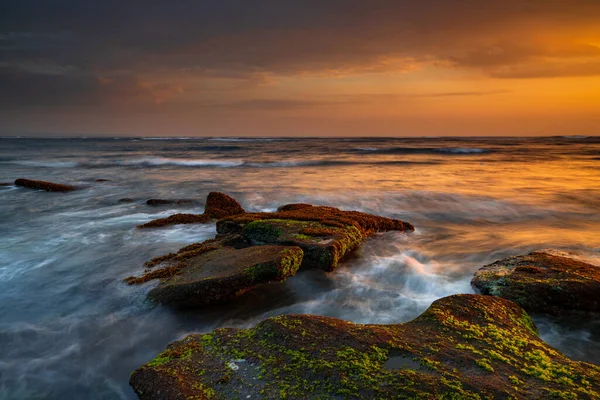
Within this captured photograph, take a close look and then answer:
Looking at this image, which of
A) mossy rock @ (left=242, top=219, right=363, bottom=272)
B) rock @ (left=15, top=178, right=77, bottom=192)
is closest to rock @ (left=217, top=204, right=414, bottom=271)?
mossy rock @ (left=242, top=219, right=363, bottom=272)

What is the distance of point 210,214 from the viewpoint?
416 inches

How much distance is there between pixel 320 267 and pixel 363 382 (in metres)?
3.65

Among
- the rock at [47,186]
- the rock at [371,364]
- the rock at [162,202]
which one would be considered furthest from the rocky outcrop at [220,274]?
the rock at [47,186]

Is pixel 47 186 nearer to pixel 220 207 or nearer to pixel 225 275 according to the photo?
pixel 220 207

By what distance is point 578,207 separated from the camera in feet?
43.4

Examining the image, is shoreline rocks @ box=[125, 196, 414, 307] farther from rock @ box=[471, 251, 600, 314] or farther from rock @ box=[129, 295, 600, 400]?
rock @ box=[471, 251, 600, 314]

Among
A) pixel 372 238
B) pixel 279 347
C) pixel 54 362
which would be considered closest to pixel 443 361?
pixel 279 347

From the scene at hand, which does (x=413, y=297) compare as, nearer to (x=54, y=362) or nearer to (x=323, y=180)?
(x=54, y=362)

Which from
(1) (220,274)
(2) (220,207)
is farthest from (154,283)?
(2) (220,207)

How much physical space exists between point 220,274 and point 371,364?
296 cm

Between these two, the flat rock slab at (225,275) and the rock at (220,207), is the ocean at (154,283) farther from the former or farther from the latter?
the rock at (220,207)

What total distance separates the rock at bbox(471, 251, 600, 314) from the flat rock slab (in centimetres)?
286

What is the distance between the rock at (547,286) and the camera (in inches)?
199

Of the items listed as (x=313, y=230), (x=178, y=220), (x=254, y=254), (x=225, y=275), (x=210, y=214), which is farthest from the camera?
(x=210, y=214)
